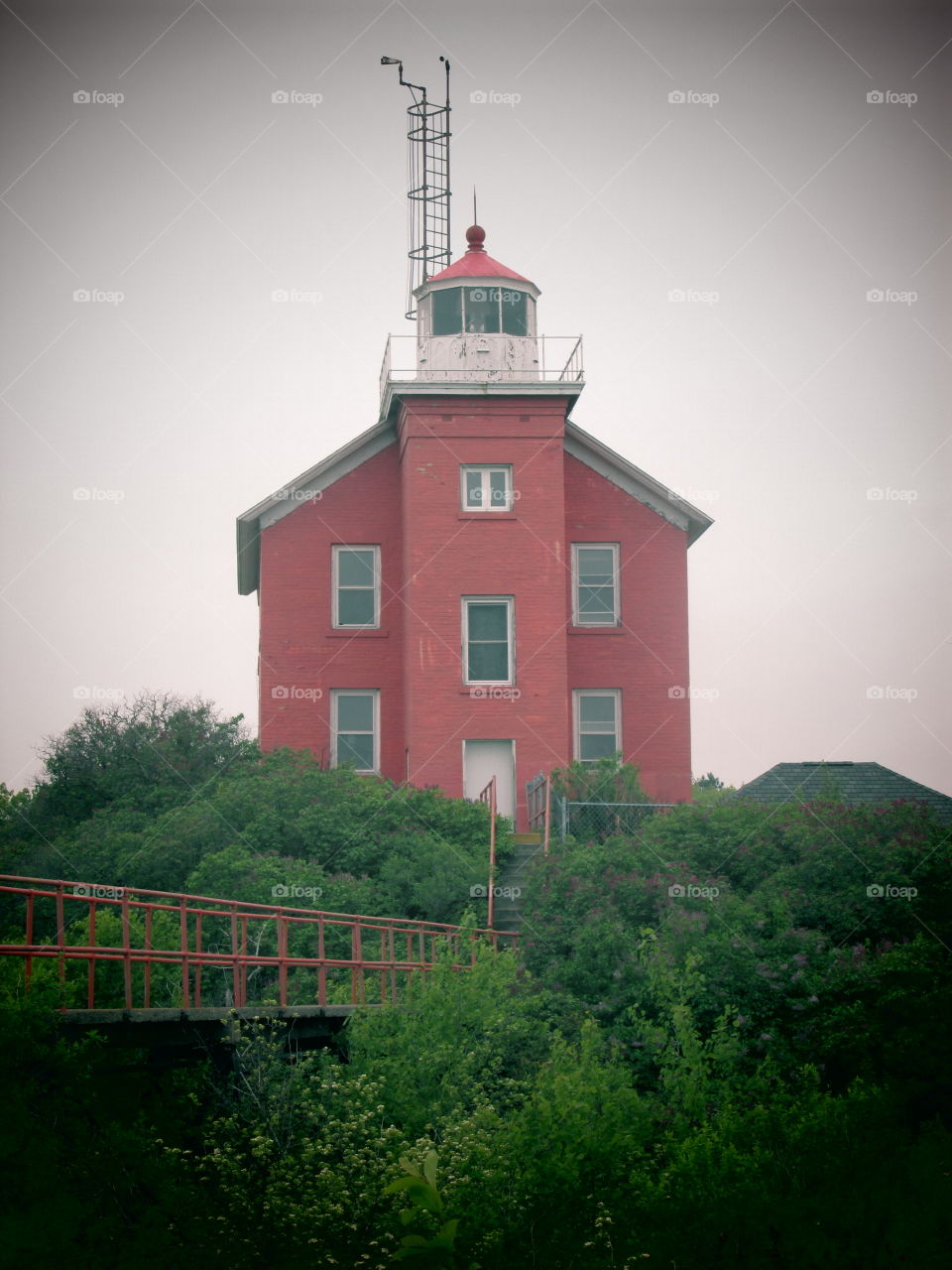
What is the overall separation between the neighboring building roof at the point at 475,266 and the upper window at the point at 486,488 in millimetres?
4040

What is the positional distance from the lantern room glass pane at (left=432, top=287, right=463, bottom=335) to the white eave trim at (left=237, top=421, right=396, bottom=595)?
2.24 m

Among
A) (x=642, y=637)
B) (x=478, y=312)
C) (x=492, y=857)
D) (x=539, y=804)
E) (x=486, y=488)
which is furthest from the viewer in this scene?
(x=642, y=637)

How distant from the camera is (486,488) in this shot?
29797mm

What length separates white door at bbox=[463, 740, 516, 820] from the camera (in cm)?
2888

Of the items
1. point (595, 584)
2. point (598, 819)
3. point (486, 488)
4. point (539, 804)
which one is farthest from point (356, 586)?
point (598, 819)

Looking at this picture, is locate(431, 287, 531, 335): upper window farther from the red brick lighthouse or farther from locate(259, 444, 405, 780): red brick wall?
locate(259, 444, 405, 780): red brick wall

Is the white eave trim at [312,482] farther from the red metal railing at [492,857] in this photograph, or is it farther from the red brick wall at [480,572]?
the red metal railing at [492,857]

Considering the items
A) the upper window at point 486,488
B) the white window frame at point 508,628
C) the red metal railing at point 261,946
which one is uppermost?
the upper window at point 486,488

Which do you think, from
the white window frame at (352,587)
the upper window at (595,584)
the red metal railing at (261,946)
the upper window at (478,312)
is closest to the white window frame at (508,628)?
the upper window at (595,584)

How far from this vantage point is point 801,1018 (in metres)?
17.9

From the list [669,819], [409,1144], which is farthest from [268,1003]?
[669,819]

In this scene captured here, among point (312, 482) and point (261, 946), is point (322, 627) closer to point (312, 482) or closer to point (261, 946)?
point (312, 482)

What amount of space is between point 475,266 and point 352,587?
23.2 feet

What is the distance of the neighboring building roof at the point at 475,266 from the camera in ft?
100
